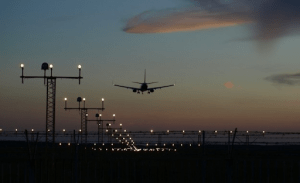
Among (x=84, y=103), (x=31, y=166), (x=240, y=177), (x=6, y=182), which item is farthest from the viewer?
(x=84, y=103)

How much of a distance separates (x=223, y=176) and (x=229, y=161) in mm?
16693

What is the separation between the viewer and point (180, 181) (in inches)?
1363

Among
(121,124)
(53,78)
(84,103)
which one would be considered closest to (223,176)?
(53,78)

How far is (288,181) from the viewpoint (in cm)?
3862

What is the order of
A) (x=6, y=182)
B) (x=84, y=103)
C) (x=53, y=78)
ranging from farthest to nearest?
(x=84, y=103), (x=53, y=78), (x=6, y=182)

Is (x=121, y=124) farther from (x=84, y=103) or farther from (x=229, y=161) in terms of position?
(x=229, y=161)

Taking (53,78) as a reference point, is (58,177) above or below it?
below

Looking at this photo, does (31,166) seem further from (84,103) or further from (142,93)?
(142,93)

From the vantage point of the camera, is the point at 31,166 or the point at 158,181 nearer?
the point at 31,166

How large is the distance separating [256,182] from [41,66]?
19.1 m

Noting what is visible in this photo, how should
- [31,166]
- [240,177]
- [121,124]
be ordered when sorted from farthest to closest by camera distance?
[121,124]
[240,177]
[31,166]

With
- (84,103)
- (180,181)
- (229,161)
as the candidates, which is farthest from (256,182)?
(84,103)

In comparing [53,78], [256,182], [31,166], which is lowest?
[256,182]

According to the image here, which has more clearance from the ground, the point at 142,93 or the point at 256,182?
the point at 142,93
